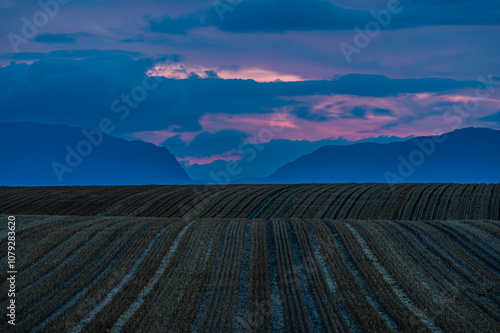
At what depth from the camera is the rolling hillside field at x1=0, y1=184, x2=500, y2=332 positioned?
1788cm

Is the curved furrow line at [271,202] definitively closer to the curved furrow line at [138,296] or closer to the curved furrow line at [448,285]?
the curved furrow line at [138,296]

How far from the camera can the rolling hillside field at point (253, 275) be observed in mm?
17875

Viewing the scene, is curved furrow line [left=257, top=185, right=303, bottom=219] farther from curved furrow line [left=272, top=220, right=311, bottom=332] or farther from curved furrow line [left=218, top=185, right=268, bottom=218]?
curved furrow line [left=272, top=220, right=311, bottom=332]

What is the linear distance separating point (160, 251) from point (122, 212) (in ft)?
74.7

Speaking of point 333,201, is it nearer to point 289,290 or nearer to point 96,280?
point 289,290

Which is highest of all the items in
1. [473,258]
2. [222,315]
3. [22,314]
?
[22,314]

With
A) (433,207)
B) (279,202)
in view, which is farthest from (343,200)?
(433,207)

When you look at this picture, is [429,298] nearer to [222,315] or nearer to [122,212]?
[222,315]

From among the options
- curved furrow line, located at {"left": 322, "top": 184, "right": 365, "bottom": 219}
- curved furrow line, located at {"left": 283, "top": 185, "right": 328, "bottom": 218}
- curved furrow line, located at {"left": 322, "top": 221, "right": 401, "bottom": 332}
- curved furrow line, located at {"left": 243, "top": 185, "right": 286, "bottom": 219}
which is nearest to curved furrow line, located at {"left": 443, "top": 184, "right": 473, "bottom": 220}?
curved furrow line, located at {"left": 322, "top": 184, "right": 365, "bottom": 219}

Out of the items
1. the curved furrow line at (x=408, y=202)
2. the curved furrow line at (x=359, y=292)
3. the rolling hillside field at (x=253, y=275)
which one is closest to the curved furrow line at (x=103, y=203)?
the rolling hillside field at (x=253, y=275)

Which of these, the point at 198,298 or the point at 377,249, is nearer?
the point at 198,298

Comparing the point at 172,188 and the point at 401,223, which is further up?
the point at 172,188

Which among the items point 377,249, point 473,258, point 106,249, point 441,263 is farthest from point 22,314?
point 473,258

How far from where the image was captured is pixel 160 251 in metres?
27.4
